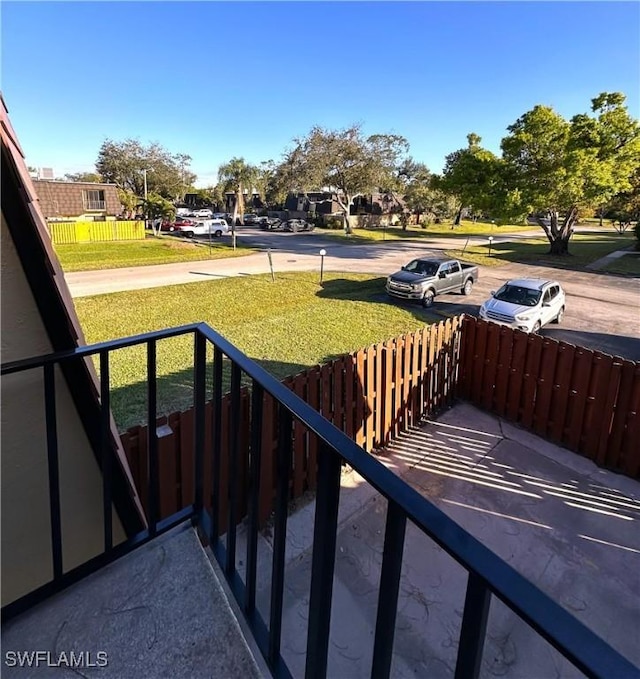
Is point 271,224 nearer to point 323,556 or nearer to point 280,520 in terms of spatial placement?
point 280,520

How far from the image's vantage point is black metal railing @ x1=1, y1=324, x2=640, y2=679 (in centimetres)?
61

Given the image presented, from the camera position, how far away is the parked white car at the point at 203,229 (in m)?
31.4

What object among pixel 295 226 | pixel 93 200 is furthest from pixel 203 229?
pixel 295 226

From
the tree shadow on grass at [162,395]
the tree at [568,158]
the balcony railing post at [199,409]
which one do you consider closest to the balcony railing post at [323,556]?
the balcony railing post at [199,409]

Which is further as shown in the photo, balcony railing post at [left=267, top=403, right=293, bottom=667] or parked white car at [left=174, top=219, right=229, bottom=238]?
parked white car at [left=174, top=219, right=229, bottom=238]

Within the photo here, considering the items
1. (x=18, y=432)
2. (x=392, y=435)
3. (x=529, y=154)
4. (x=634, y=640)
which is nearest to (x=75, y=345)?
(x=18, y=432)

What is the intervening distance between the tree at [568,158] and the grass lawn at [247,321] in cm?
972

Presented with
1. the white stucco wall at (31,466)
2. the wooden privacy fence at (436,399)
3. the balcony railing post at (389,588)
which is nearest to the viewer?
the balcony railing post at (389,588)

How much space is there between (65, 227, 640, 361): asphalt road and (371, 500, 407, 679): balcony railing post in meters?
10.2

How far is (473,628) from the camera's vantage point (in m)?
0.74

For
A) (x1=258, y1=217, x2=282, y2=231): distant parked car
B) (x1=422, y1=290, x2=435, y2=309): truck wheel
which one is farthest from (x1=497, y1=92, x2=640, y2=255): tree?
(x1=258, y1=217, x2=282, y2=231): distant parked car

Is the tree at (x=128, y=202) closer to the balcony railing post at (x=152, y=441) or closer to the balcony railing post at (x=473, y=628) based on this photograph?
the balcony railing post at (x=152, y=441)

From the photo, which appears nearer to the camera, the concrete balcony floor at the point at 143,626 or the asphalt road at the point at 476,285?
the concrete balcony floor at the point at 143,626

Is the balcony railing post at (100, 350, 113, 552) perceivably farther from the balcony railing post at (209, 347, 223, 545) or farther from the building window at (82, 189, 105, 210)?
the building window at (82, 189, 105, 210)
